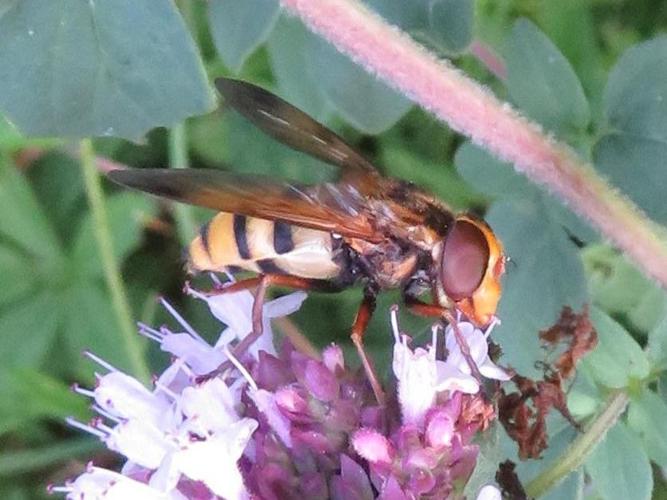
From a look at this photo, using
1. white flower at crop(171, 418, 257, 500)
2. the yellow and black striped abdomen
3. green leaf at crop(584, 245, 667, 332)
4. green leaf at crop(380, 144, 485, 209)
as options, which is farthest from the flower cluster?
green leaf at crop(380, 144, 485, 209)

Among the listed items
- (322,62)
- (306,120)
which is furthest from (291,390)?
(322,62)

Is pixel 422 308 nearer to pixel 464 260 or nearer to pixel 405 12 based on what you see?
pixel 464 260

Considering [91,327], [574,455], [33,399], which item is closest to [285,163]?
[91,327]

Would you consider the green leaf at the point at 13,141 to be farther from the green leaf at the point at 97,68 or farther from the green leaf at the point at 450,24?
the green leaf at the point at 450,24

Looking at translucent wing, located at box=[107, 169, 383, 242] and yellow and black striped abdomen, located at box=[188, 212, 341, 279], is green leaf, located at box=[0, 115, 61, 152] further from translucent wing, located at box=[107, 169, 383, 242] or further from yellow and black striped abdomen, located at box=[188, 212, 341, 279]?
translucent wing, located at box=[107, 169, 383, 242]

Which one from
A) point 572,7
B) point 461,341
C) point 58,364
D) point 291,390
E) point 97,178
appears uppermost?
point 572,7

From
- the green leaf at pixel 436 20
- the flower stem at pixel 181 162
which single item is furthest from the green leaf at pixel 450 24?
the flower stem at pixel 181 162

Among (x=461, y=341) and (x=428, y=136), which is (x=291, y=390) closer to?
(x=461, y=341)
